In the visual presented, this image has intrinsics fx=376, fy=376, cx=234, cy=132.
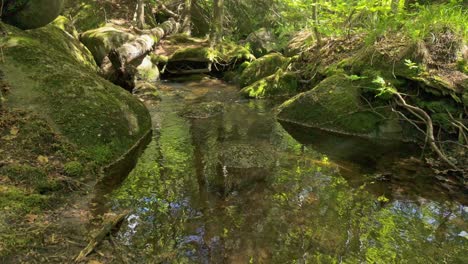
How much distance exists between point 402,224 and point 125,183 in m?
3.69

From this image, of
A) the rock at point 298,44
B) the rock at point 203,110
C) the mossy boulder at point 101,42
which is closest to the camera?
the rock at point 203,110

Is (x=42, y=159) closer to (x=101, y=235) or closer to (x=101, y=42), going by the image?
(x=101, y=235)

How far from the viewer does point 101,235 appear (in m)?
3.73

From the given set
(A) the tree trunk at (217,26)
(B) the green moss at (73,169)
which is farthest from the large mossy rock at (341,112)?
(A) the tree trunk at (217,26)

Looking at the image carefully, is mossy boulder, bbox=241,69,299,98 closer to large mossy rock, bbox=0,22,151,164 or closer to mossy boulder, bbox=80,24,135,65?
mossy boulder, bbox=80,24,135,65

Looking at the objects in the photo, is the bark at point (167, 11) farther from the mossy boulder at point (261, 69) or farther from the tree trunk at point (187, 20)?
the mossy boulder at point (261, 69)

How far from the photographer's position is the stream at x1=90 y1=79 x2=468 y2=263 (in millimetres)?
3938

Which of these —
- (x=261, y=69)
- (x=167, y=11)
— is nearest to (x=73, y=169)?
(x=261, y=69)

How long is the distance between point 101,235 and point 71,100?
3348 mm

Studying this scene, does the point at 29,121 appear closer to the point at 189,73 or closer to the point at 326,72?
the point at 326,72

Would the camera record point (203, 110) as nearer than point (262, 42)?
Yes

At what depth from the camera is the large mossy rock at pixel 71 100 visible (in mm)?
5938

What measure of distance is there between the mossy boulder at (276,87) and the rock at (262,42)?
274 inches

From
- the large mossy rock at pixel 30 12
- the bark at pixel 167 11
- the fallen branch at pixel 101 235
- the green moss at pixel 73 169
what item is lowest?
the green moss at pixel 73 169
